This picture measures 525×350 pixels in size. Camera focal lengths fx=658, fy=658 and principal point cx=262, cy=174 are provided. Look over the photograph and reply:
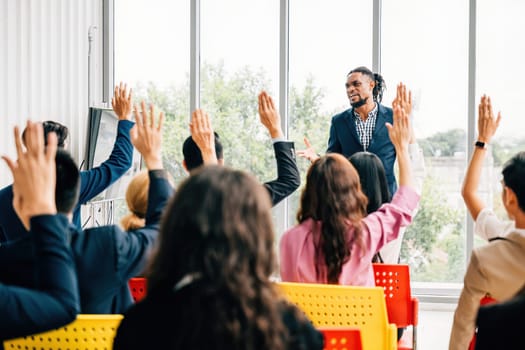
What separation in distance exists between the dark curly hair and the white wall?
296 cm

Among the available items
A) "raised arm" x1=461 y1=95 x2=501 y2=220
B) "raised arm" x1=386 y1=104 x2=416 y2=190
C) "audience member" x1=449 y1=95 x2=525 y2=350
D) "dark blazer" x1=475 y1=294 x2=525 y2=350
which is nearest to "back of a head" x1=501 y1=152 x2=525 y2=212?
"audience member" x1=449 y1=95 x2=525 y2=350

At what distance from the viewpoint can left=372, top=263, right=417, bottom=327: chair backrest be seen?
302 cm

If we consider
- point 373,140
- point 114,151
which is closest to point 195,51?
point 373,140

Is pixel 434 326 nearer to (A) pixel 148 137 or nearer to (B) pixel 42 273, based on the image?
(A) pixel 148 137

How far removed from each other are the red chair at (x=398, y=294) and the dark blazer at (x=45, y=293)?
6.24ft

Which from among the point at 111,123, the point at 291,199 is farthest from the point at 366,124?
the point at 111,123

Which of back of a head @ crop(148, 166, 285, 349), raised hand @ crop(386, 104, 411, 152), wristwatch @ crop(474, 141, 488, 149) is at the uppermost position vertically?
raised hand @ crop(386, 104, 411, 152)

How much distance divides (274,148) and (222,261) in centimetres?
181

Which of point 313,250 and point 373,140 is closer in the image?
point 313,250

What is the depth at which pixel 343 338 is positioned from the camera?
1799 mm

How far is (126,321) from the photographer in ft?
4.28

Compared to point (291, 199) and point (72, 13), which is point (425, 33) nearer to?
point (291, 199)

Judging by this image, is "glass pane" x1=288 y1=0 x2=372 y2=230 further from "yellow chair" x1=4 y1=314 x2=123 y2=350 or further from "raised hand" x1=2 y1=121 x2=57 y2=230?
"raised hand" x1=2 y1=121 x2=57 y2=230

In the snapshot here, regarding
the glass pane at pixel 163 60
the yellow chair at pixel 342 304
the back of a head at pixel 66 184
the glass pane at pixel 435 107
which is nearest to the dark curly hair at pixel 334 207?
the yellow chair at pixel 342 304
